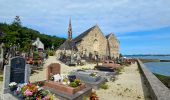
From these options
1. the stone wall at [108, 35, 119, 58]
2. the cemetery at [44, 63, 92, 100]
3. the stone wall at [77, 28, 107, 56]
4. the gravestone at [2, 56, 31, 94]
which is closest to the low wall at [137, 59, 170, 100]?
the cemetery at [44, 63, 92, 100]

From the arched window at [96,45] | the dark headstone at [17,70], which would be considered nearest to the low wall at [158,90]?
the dark headstone at [17,70]

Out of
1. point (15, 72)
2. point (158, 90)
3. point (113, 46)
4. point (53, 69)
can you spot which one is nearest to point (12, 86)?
point (15, 72)

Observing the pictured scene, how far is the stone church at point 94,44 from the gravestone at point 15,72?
2918cm

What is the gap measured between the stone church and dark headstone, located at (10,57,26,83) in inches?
1149

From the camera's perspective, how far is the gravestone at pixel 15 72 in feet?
26.9

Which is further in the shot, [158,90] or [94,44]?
[94,44]

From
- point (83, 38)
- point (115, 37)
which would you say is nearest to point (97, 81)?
point (83, 38)

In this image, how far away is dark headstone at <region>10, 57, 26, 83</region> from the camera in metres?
8.61

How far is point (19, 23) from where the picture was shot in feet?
89.0

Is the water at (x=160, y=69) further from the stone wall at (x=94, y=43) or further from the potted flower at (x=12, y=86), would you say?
the potted flower at (x=12, y=86)

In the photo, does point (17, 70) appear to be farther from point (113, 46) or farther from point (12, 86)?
point (113, 46)

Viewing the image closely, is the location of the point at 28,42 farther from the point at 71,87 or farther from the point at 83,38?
the point at 71,87

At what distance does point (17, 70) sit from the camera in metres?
8.84

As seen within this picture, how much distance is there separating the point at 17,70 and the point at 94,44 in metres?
36.3
